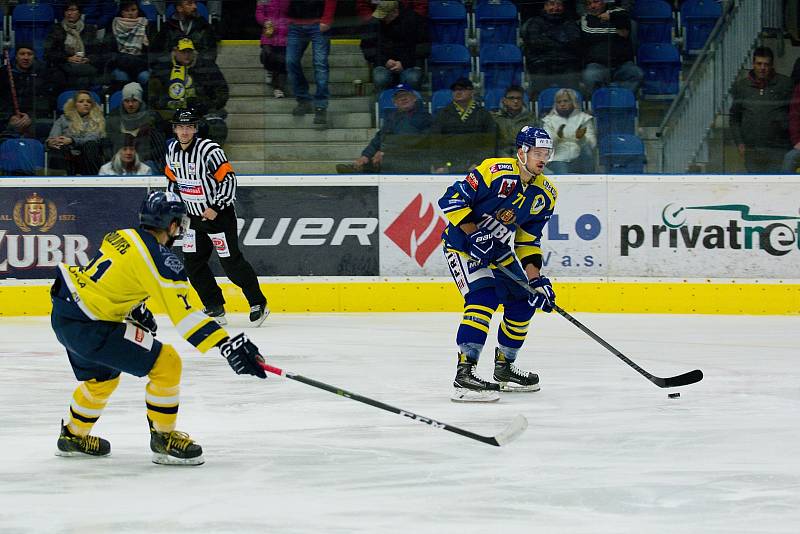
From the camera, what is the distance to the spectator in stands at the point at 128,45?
924 cm

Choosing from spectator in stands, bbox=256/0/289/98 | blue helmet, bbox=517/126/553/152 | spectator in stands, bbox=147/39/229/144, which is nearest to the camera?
blue helmet, bbox=517/126/553/152

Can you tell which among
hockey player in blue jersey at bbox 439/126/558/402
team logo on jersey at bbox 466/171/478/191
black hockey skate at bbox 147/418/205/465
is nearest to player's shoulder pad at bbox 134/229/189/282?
black hockey skate at bbox 147/418/205/465

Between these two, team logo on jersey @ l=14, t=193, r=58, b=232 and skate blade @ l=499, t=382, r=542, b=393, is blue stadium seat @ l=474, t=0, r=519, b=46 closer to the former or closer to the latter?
team logo on jersey @ l=14, t=193, r=58, b=232

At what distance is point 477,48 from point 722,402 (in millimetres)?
4225

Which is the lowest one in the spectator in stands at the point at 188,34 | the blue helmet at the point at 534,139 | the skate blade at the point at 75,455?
the skate blade at the point at 75,455

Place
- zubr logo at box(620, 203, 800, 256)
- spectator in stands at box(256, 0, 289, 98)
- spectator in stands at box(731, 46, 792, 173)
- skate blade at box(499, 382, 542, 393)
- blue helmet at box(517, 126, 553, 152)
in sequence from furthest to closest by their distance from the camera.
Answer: spectator in stands at box(256, 0, 289, 98) < spectator in stands at box(731, 46, 792, 173) < zubr logo at box(620, 203, 800, 256) < skate blade at box(499, 382, 542, 393) < blue helmet at box(517, 126, 553, 152)

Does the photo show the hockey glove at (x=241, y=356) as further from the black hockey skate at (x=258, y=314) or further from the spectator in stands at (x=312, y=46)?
the spectator in stands at (x=312, y=46)

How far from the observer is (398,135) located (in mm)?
9125

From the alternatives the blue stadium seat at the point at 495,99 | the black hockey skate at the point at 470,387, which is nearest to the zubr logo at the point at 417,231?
the blue stadium seat at the point at 495,99

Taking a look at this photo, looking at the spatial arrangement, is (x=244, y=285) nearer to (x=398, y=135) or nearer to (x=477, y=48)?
(x=398, y=135)

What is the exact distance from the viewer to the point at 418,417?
172 inches

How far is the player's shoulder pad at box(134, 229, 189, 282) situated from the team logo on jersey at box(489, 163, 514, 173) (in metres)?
2.02

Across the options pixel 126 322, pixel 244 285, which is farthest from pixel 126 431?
pixel 244 285

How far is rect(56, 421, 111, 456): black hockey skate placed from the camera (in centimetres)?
452
